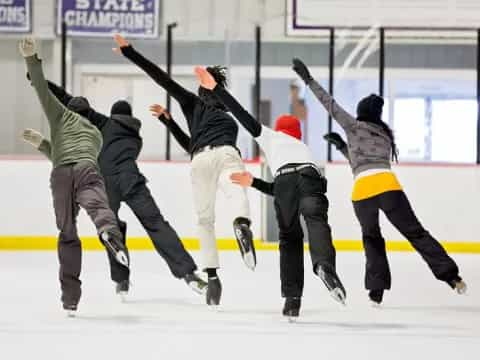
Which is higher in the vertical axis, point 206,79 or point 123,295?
point 206,79

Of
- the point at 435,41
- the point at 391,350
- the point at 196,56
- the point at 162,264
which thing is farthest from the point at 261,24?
the point at 391,350

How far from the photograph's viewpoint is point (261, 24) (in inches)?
490

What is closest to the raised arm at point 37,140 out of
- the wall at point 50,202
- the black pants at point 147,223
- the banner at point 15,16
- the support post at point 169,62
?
the black pants at point 147,223

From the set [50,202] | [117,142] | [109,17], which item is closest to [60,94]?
[117,142]

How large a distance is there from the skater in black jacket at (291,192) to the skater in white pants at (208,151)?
28 centimetres

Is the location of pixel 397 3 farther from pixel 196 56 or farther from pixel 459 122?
pixel 196 56

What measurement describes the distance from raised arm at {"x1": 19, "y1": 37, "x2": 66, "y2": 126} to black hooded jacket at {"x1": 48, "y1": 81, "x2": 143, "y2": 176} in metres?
0.87

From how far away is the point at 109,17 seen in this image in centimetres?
1241

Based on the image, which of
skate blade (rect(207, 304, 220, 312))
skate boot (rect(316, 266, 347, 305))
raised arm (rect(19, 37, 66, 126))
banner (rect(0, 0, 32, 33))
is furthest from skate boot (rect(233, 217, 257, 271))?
banner (rect(0, 0, 32, 33))

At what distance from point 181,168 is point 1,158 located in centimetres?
172

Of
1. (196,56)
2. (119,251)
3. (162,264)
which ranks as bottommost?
(162,264)

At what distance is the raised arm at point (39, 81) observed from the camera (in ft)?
18.4

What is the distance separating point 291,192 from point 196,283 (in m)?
1.07

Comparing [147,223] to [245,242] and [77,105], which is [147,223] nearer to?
[77,105]
